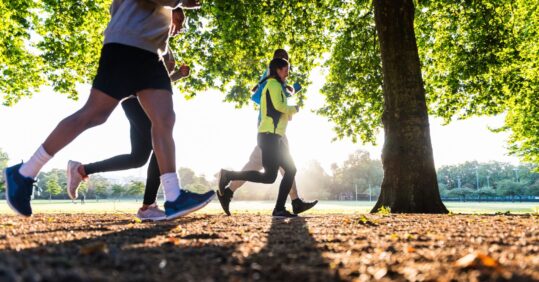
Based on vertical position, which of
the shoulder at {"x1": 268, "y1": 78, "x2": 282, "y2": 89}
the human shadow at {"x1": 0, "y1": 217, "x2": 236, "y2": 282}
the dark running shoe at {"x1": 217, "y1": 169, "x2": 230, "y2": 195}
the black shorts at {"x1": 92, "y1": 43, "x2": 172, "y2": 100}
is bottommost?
the human shadow at {"x1": 0, "y1": 217, "x2": 236, "y2": 282}

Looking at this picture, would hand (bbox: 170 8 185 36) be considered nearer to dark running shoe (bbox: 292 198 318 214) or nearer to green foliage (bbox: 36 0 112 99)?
dark running shoe (bbox: 292 198 318 214)

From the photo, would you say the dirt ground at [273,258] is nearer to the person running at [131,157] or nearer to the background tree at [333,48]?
the person running at [131,157]

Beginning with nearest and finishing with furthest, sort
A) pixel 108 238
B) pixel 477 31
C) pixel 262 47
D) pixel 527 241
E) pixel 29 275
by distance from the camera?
pixel 29 275
pixel 527 241
pixel 108 238
pixel 262 47
pixel 477 31

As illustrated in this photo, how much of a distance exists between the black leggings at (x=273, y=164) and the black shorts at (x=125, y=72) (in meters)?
2.37

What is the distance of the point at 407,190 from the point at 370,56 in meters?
7.95

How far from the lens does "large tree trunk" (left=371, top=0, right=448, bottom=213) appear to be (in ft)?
24.9

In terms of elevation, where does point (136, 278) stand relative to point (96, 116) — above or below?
below

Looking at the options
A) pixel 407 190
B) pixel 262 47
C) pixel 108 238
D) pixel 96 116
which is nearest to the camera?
pixel 108 238

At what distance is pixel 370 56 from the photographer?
1466 centimetres

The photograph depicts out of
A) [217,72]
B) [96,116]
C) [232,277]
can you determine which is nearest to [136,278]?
[232,277]

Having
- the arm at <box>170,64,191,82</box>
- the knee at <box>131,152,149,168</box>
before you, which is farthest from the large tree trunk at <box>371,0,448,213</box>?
the knee at <box>131,152,149,168</box>

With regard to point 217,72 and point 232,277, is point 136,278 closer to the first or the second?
point 232,277

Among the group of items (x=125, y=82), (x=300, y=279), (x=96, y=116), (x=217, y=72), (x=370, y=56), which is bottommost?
(x=300, y=279)

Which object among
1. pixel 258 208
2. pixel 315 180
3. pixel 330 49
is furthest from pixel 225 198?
pixel 315 180
